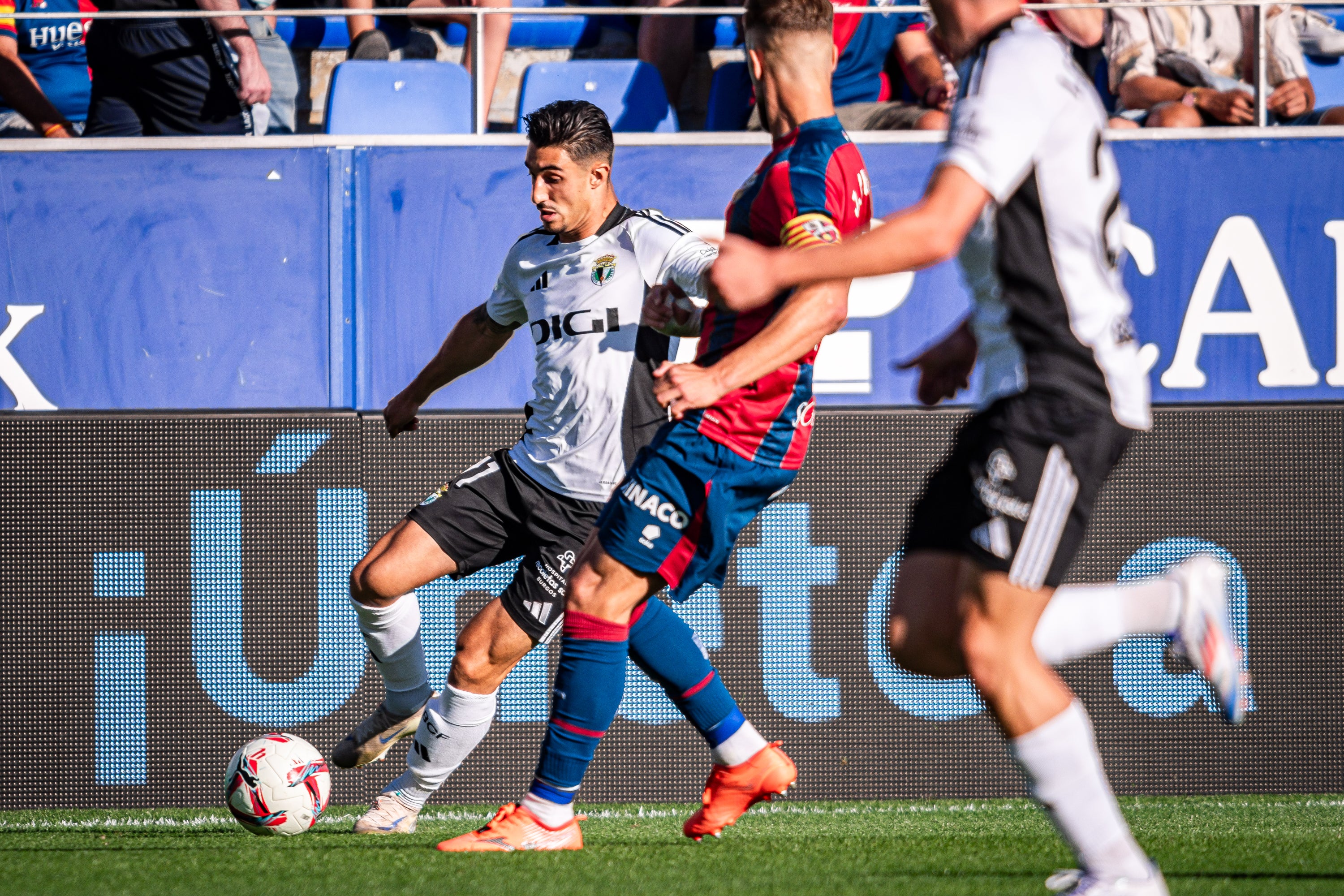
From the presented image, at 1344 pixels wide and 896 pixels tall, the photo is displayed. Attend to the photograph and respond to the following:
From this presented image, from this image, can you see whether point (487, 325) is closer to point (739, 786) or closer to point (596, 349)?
point (596, 349)

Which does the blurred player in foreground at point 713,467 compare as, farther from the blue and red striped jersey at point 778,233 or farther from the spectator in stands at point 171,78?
the spectator in stands at point 171,78

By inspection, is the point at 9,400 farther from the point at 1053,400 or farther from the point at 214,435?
the point at 1053,400

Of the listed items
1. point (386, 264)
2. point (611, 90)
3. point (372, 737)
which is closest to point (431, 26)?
point (611, 90)

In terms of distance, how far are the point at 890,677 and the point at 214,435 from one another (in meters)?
2.79

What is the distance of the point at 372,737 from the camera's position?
4.46 metres

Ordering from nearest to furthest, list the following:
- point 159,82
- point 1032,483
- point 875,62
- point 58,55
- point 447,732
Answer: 1. point 1032,483
2. point 447,732
3. point 159,82
4. point 875,62
5. point 58,55

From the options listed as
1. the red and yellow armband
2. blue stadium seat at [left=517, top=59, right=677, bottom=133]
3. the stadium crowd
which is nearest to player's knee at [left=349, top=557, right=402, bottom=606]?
the red and yellow armband

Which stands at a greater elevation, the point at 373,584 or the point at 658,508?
the point at 658,508

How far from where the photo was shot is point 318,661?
17.2 ft

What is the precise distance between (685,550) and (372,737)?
1612mm

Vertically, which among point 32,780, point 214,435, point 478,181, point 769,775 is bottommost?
point 32,780

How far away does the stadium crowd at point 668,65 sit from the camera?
262 inches

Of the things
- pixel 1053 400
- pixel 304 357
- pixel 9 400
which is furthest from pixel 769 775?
pixel 9 400

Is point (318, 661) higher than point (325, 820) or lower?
higher
